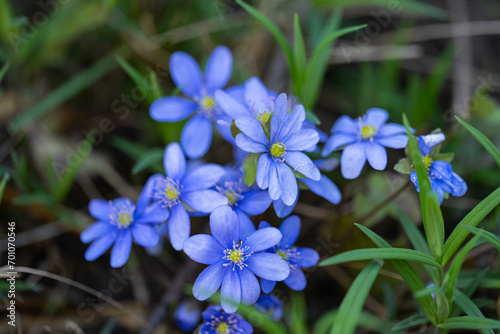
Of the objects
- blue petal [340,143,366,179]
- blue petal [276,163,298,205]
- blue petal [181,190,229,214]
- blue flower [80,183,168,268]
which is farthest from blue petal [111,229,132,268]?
blue petal [340,143,366,179]

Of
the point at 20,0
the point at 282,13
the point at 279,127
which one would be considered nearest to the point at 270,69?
the point at 282,13

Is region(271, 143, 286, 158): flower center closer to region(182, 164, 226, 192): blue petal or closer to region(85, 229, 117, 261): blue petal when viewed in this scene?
region(182, 164, 226, 192): blue petal

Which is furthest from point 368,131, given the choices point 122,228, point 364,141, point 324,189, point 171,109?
point 122,228

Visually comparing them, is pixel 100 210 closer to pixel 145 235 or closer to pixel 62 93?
pixel 145 235

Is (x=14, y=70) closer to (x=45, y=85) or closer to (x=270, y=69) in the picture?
(x=45, y=85)

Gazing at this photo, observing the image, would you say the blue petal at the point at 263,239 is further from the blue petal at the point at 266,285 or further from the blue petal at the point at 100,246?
the blue petal at the point at 100,246

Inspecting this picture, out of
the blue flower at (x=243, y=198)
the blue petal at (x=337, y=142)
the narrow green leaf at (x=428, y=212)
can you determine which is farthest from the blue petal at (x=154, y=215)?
the narrow green leaf at (x=428, y=212)
